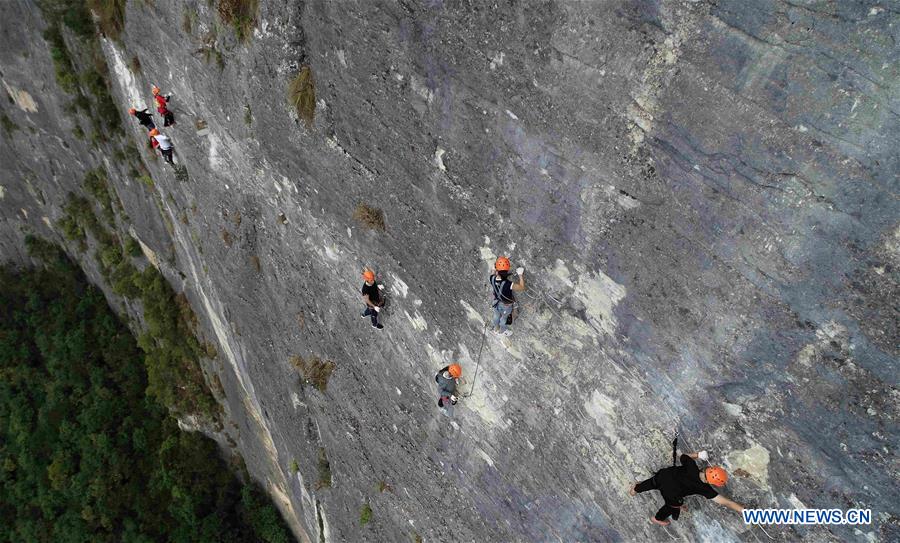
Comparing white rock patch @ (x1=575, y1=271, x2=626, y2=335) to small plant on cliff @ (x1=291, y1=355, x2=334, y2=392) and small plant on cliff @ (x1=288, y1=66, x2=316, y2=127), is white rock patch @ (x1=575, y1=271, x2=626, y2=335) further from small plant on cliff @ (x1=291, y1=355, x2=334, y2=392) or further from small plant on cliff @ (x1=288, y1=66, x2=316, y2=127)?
small plant on cliff @ (x1=291, y1=355, x2=334, y2=392)

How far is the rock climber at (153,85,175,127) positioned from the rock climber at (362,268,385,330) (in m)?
5.64

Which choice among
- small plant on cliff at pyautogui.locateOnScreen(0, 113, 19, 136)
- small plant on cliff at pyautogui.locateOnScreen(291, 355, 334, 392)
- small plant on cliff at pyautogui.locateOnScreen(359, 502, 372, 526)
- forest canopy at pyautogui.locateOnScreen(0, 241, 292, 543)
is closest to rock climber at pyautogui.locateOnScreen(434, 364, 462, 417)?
small plant on cliff at pyautogui.locateOnScreen(291, 355, 334, 392)

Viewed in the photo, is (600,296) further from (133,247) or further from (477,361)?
(133,247)

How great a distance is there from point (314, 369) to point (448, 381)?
144 inches

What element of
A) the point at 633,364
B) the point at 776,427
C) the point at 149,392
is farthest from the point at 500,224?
the point at 149,392

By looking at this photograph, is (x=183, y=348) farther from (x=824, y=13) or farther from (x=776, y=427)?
(x=824, y=13)

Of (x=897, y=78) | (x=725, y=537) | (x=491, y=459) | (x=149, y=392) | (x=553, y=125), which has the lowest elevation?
(x=725, y=537)

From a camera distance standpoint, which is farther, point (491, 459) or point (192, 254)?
point (192, 254)

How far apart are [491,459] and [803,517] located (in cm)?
350

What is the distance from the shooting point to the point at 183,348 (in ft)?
52.2

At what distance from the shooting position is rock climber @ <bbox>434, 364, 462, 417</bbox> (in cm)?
675

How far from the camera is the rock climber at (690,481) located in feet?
15.0

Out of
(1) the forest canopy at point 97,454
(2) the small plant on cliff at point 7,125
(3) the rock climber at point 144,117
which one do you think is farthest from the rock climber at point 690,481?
(2) the small plant on cliff at point 7,125

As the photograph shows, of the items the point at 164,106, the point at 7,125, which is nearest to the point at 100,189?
the point at 7,125
